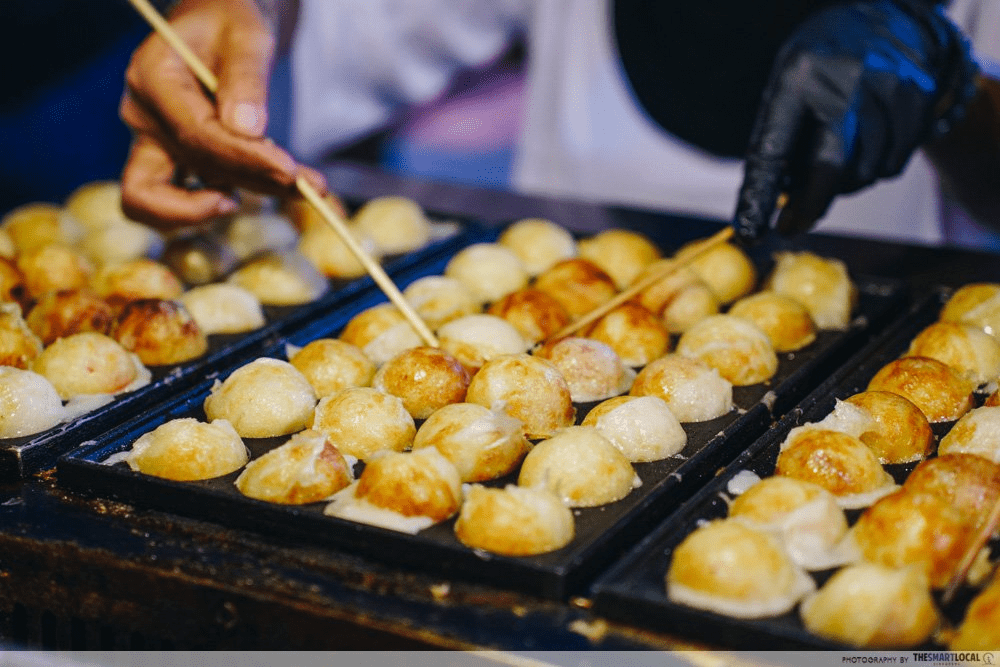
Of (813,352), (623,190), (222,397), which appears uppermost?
(222,397)

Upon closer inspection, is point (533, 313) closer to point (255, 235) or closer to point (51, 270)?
point (255, 235)

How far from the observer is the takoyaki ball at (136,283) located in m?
2.74

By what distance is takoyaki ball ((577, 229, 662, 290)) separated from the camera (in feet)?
9.79

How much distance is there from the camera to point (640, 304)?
2.62 m

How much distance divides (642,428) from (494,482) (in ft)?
0.97

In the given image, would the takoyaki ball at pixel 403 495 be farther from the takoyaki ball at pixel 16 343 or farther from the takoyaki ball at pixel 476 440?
the takoyaki ball at pixel 16 343

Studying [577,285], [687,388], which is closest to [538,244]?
[577,285]

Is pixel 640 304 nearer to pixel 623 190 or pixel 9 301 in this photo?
pixel 9 301

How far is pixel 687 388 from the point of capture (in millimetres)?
2162

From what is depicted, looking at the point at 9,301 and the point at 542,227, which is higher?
the point at 9,301

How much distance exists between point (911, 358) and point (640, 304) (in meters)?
0.65

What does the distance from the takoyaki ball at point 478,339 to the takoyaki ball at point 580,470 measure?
51cm

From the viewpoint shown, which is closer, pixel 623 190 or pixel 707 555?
pixel 707 555

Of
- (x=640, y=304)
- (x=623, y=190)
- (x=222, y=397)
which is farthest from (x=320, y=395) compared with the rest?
(x=623, y=190)
